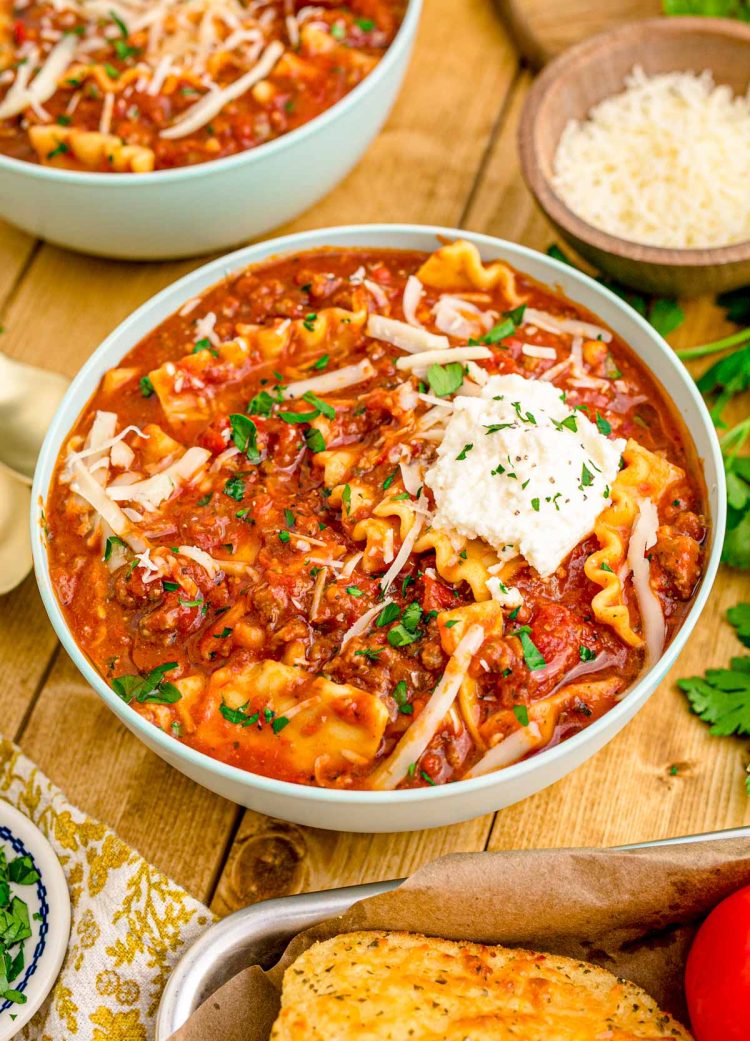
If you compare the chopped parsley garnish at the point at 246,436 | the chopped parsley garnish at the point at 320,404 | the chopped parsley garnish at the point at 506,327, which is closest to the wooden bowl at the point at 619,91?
the chopped parsley garnish at the point at 506,327

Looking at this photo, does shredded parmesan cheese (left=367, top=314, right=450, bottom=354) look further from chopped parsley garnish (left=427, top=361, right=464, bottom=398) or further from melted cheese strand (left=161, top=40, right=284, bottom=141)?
melted cheese strand (left=161, top=40, right=284, bottom=141)

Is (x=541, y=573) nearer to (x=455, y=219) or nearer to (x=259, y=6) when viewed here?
(x=455, y=219)

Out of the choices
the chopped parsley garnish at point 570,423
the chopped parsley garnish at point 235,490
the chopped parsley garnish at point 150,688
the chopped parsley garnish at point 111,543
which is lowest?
the chopped parsley garnish at point 150,688

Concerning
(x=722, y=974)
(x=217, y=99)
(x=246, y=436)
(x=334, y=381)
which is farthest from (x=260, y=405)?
(x=722, y=974)

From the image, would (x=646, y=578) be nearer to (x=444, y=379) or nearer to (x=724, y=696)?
(x=724, y=696)

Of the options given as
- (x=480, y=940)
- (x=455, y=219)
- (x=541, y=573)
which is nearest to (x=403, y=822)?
(x=480, y=940)

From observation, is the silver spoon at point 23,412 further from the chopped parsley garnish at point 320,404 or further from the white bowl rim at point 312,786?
the chopped parsley garnish at point 320,404
